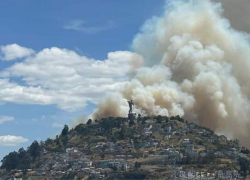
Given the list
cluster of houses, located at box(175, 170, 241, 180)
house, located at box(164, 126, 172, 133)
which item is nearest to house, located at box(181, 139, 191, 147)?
house, located at box(164, 126, 172, 133)

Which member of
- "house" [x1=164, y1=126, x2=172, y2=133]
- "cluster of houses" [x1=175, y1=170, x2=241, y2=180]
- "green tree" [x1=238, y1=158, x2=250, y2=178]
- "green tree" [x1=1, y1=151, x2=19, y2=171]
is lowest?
"cluster of houses" [x1=175, y1=170, x2=241, y2=180]

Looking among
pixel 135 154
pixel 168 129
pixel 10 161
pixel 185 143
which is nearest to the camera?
pixel 135 154

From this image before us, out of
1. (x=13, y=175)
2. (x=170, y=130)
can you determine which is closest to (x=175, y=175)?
(x=170, y=130)

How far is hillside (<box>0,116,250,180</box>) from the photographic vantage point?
15362cm

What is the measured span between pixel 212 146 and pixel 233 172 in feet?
88.9

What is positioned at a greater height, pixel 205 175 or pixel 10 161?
pixel 10 161

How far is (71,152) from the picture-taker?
18125 cm

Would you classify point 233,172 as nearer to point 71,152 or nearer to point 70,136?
point 71,152

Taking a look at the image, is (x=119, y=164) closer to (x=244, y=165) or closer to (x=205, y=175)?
(x=205, y=175)

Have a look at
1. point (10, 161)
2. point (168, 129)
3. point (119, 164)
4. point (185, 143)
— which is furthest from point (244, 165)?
point (10, 161)

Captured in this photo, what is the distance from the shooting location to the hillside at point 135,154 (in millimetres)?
153625

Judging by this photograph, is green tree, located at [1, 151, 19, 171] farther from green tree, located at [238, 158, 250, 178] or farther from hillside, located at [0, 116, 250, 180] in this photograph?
green tree, located at [238, 158, 250, 178]

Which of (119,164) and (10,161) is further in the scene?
(10,161)

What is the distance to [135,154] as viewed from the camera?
17288cm
